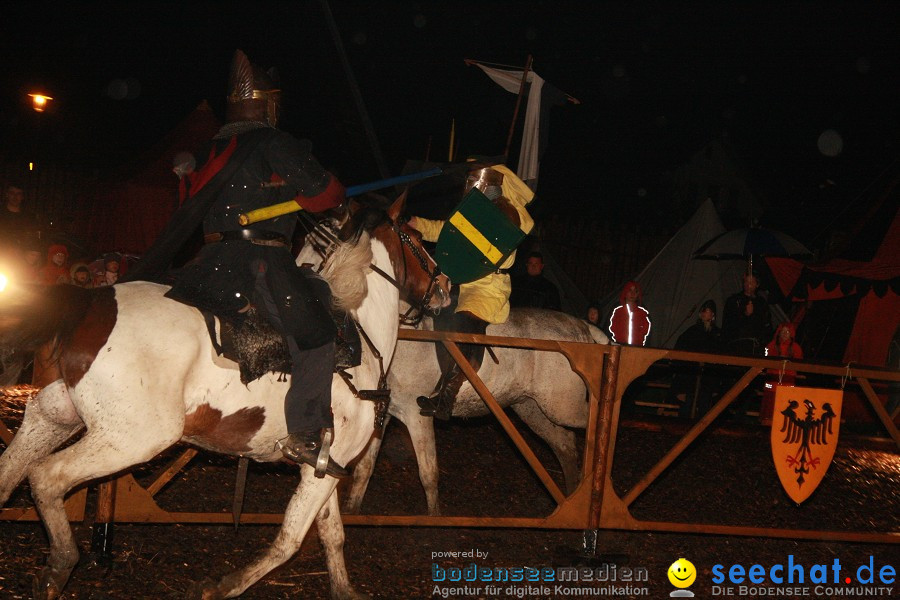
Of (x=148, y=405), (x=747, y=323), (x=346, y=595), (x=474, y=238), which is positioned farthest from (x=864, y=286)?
(x=148, y=405)

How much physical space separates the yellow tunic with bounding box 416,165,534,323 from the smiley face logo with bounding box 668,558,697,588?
2.45m

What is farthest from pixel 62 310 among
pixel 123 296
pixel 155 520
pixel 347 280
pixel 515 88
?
pixel 515 88

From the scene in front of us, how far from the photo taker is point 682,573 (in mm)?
5738

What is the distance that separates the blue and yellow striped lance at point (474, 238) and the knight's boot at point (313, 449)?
1.92m

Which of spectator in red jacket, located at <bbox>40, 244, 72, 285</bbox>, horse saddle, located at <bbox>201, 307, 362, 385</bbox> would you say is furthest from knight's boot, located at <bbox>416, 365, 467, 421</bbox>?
spectator in red jacket, located at <bbox>40, 244, 72, 285</bbox>

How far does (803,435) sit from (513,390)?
2472 mm

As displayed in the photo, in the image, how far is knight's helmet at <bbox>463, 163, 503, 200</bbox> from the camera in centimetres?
611

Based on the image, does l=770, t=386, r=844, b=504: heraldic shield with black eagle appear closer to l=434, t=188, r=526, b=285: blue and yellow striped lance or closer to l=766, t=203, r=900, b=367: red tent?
l=434, t=188, r=526, b=285: blue and yellow striped lance

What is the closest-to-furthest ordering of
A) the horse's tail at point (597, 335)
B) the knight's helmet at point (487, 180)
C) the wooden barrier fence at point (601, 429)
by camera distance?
the wooden barrier fence at point (601, 429)
the knight's helmet at point (487, 180)
the horse's tail at point (597, 335)

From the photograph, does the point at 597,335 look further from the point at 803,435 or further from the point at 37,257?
the point at 37,257

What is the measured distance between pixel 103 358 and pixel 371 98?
18.1 metres

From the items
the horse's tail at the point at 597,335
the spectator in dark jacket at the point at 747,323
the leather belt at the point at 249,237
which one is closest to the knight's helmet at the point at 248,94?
the leather belt at the point at 249,237

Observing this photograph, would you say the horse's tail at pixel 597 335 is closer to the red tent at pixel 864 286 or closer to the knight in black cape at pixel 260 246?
the knight in black cape at pixel 260 246

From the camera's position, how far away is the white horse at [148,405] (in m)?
3.54
